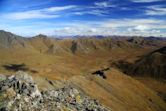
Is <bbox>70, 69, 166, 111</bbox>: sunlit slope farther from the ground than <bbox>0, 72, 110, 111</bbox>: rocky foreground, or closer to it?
closer to it

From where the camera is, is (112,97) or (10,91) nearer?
(10,91)

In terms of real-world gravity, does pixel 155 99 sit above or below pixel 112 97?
below

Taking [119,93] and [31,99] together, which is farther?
[119,93]

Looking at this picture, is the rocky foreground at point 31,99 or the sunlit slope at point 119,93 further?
the sunlit slope at point 119,93

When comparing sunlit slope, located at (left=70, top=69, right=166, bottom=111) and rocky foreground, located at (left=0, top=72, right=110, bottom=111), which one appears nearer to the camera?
rocky foreground, located at (left=0, top=72, right=110, bottom=111)

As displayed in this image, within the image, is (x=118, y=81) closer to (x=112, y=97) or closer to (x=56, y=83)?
(x=112, y=97)

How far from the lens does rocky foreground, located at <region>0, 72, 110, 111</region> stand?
50.4 metres

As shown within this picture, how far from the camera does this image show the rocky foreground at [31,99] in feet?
165

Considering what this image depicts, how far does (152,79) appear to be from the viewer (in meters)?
198

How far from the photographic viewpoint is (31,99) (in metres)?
55.8

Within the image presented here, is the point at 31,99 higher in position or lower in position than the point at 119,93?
higher

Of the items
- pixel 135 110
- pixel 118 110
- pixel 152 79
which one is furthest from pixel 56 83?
pixel 152 79

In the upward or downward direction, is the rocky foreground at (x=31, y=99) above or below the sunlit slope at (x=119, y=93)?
above

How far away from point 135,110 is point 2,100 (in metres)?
60.5
